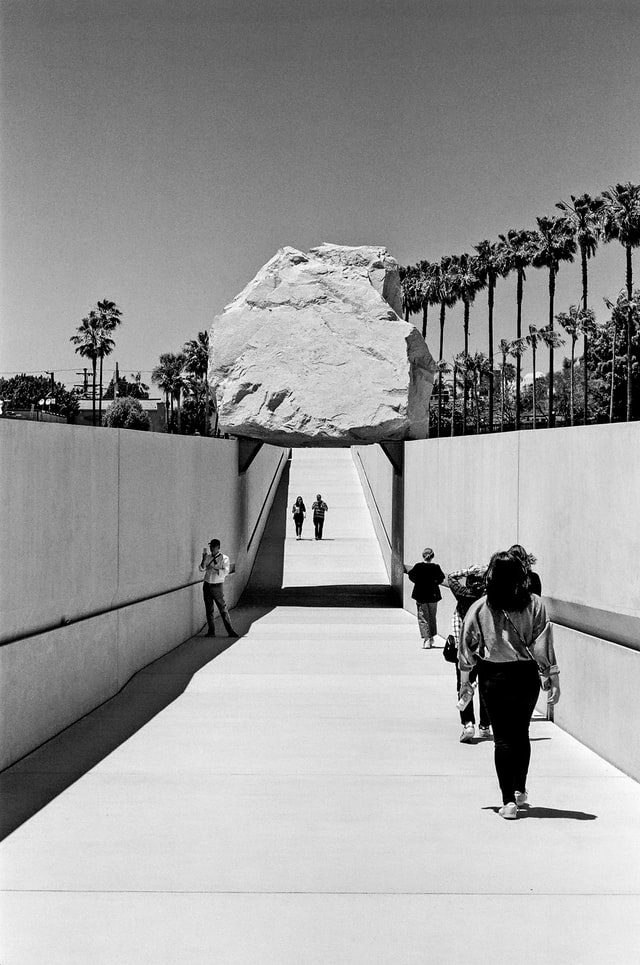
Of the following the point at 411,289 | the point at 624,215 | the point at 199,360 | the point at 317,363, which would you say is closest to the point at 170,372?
the point at 199,360

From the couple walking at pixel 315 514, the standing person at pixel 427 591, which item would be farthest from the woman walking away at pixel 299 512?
the standing person at pixel 427 591

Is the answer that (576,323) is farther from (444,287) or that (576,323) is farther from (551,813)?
(551,813)

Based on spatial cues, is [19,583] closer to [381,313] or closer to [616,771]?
[616,771]

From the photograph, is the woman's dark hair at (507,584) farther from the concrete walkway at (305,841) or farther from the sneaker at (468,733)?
the sneaker at (468,733)

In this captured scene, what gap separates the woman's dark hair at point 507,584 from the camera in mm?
7254

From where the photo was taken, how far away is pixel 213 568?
1831 centimetres

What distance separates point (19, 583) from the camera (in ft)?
29.5

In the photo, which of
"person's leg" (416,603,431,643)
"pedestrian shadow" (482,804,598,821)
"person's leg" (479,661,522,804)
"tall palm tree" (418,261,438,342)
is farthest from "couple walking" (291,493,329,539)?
"tall palm tree" (418,261,438,342)

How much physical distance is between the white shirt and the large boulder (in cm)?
628

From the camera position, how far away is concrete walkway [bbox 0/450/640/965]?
5.24m

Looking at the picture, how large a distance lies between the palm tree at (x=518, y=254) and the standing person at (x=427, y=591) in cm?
4871

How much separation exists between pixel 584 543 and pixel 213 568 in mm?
9081

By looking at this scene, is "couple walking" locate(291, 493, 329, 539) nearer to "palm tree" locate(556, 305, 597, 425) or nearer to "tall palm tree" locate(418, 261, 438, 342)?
"palm tree" locate(556, 305, 597, 425)

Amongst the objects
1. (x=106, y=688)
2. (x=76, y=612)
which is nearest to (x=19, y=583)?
(x=76, y=612)
